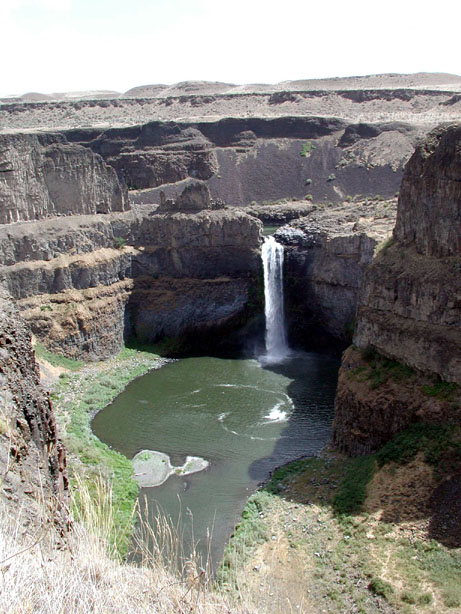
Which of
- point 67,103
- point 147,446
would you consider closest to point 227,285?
point 147,446

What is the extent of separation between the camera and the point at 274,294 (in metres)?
45.0

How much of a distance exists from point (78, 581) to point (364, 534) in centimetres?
1514

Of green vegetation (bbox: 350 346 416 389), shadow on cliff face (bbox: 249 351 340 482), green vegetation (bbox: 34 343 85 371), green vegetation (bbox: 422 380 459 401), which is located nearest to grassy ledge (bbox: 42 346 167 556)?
green vegetation (bbox: 34 343 85 371)

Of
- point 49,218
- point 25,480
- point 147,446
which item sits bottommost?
point 147,446

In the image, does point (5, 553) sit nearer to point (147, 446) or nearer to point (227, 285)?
point (147, 446)

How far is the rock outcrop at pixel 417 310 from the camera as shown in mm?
23281

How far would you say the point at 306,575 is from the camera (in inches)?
725

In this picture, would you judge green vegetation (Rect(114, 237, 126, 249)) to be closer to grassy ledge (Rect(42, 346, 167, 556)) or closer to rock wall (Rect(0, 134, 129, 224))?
rock wall (Rect(0, 134, 129, 224))

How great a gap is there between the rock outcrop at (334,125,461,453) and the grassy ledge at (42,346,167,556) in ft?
32.2

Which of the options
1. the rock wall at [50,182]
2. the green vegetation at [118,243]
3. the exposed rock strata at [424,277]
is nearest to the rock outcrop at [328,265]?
the exposed rock strata at [424,277]

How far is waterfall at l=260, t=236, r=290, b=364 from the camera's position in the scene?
44875mm

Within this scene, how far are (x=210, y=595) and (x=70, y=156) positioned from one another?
4007 cm

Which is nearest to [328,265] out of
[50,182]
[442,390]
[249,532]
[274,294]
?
[274,294]

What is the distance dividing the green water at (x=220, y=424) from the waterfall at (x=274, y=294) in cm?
310
